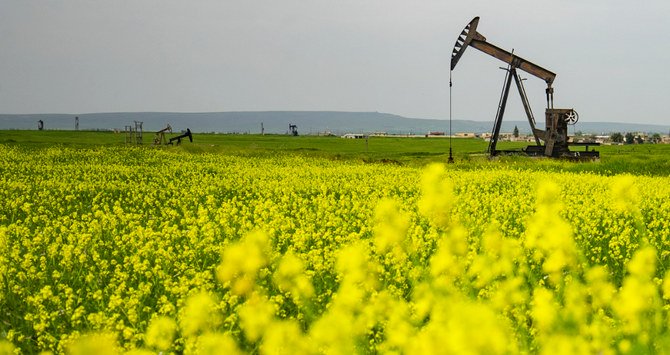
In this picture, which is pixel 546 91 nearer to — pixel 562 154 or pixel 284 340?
pixel 562 154

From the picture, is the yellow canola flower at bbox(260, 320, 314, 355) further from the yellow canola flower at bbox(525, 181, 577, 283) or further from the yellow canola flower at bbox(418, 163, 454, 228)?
the yellow canola flower at bbox(525, 181, 577, 283)

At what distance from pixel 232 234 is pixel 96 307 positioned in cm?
390

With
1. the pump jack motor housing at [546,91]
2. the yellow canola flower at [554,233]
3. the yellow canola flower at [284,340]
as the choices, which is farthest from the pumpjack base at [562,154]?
the yellow canola flower at [284,340]

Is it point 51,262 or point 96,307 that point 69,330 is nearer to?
point 96,307

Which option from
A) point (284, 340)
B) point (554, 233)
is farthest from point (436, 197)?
point (284, 340)

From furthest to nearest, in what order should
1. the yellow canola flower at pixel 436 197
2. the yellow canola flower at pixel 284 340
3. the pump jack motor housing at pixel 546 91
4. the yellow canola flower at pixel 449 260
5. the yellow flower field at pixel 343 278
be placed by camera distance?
the pump jack motor housing at pixel 546 91, the yellow canola flower at pixel 449 260, the yellow canola flower at pixel 436 197, the yellow flower field at pixel 343 278, the yellow canola flower at pixel 284 340

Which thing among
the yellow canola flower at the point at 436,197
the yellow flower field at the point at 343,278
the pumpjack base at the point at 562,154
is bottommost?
the yellow flower field at the point at 343,278

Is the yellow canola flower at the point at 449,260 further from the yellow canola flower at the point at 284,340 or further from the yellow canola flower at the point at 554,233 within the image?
the yellow canola flower at the point at 284,340

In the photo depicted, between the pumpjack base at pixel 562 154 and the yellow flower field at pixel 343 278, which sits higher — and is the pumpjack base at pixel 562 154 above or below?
above

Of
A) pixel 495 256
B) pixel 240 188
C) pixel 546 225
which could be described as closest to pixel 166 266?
pixel 495 256

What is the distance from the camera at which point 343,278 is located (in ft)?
20.5

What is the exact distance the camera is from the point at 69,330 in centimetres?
625

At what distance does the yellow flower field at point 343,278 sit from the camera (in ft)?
12.7

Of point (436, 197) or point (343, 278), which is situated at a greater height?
point (436, 197)
